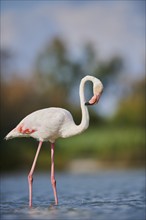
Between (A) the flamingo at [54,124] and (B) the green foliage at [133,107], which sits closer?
(A) the flamingo at [54,124]

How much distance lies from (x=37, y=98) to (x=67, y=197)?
2248 cm

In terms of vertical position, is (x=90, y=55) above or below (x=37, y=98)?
above

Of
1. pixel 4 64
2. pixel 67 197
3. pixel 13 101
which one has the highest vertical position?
pixel 4 64

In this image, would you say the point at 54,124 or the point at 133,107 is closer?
the point at 54,124

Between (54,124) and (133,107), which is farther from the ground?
(133,107)

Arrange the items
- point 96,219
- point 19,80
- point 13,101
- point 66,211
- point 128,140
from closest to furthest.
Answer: point 96,219, point 66,211, point 128,140, point 13,101, point 19,80

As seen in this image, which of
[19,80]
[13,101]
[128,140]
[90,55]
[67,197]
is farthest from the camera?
[90,55]

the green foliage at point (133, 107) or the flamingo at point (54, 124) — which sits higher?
the green foliage at point (133, 107)

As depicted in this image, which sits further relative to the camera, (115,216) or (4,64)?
(4,64)

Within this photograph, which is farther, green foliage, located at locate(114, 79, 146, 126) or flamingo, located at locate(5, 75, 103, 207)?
green foliage, located at locate(114, 79, 146, 126)

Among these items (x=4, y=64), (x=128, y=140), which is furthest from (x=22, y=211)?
(x=4, y=64)

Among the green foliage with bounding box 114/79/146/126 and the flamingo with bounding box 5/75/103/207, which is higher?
the green foliage with bounding box 114/79/146/126

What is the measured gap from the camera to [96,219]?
742 centimetres

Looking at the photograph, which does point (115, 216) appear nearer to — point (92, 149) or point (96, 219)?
point (96, 219)
